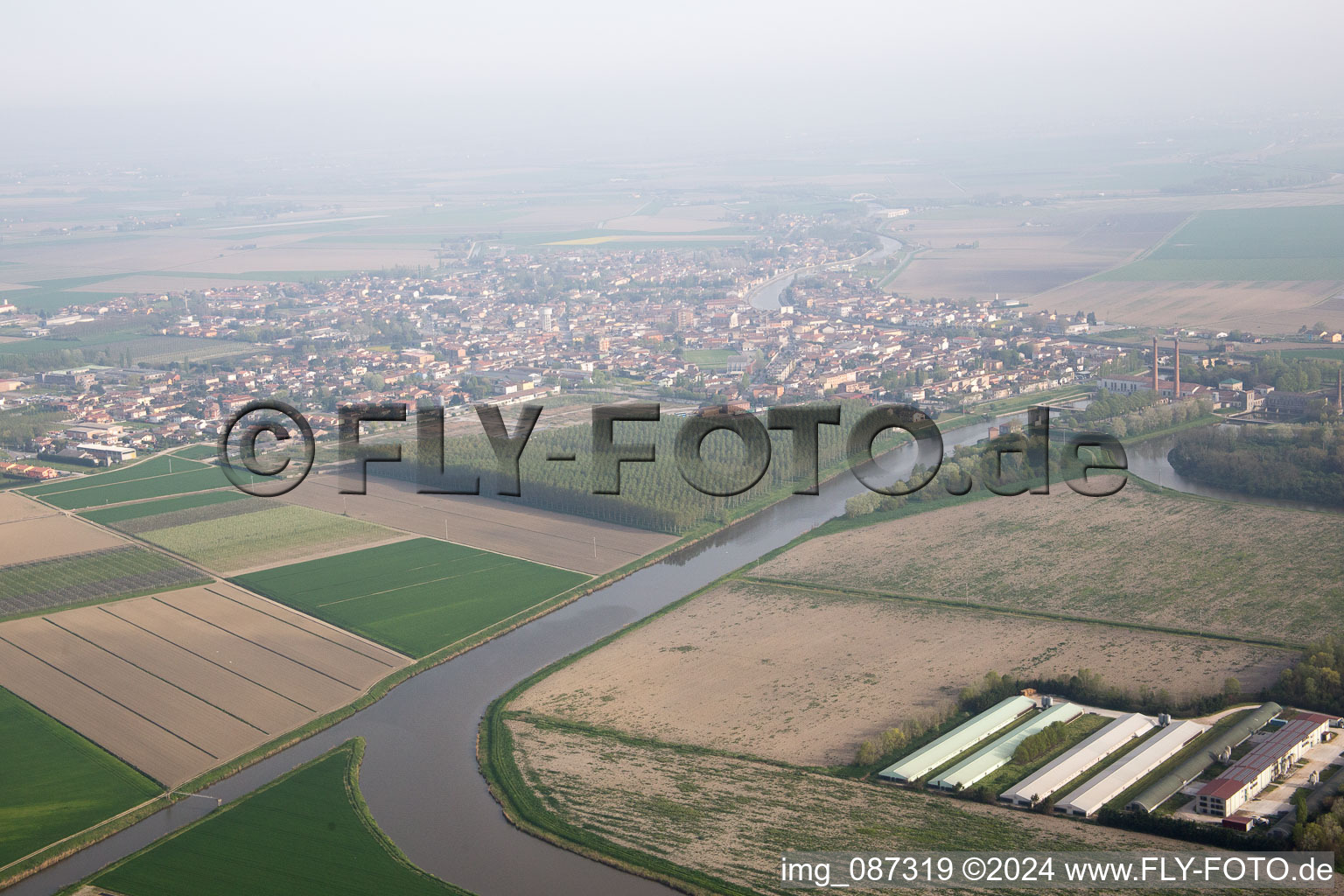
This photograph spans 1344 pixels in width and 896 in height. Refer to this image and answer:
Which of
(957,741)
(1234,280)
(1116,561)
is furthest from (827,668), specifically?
(1234,280)

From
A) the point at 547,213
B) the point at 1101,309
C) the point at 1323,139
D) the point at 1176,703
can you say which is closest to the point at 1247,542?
the point at 1176,703

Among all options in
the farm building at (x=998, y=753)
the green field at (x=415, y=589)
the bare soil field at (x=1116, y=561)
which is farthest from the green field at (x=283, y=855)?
the bare soil field at (x=1116, y=561)

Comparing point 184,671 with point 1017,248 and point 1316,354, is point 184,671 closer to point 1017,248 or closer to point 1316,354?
point 1316,354

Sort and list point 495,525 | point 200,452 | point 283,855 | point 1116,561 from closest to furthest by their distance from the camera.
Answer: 1. point 283,855
2. point 1116,561
3. point 495,525
4. point 200,452

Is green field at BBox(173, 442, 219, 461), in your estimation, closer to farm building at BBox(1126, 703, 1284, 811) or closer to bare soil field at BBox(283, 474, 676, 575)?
bare soil field at BBox(283, 474, 676, 575)

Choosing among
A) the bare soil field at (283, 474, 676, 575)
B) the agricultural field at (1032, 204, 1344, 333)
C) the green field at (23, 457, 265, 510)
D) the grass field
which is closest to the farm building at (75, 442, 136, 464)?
the green field at (23, 457, 265, 510)

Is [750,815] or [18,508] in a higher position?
[18,508]

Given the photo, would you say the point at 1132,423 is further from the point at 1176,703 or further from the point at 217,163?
the point at 217,163
